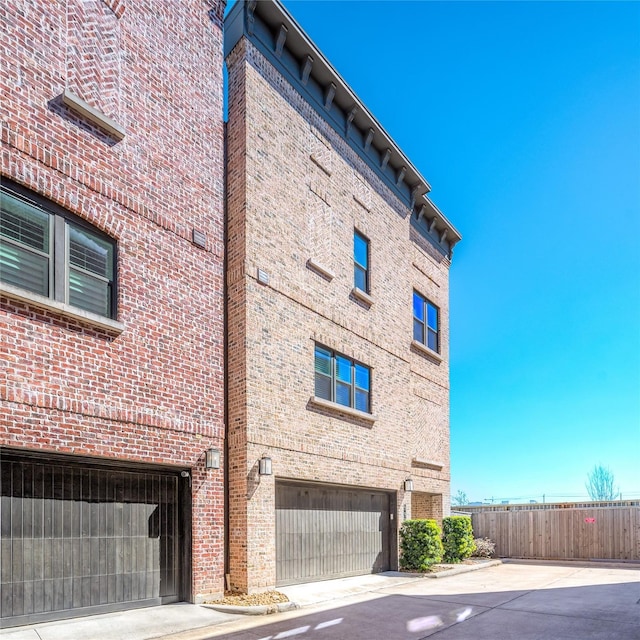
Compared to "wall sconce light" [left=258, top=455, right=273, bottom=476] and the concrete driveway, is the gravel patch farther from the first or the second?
"wall sconce light" [left=258, top=455, right=273, bottom=476]

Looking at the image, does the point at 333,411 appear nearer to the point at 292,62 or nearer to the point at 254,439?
the point at 254,439

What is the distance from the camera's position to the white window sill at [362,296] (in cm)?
1600

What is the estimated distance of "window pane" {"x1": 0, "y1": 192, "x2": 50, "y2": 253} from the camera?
28.4 ft

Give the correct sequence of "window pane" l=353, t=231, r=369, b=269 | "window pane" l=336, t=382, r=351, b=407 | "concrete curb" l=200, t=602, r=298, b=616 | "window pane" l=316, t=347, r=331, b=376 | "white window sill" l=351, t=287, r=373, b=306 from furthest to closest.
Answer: "window pane" l=353, t=231, r=369, b=269, "white window sill" l=351, t=287, r=373, b=306, "window pane" l=336, t=382, r=351, b=407, "window pane" l=316, t=347, r=331, b=376, "concrete curb" l=200, t=602, r=298, b=616

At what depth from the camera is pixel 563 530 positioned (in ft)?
70.6

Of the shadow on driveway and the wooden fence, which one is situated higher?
the shadow on driveway

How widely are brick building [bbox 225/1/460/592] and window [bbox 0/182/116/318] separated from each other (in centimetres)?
299

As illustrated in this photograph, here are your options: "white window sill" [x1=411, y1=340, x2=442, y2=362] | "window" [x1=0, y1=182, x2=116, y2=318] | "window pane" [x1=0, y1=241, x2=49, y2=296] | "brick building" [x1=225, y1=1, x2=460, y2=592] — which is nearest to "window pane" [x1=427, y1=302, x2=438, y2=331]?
Result: "white window sill" [x1=411, y1=340, x2=442, y2=362]

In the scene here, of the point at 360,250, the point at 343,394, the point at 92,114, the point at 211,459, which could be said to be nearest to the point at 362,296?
the point at 360,250

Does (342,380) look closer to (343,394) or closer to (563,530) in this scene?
(343,394)

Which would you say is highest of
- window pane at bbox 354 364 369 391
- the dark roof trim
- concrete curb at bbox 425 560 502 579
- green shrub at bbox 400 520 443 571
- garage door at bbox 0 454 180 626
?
the dark roof trim

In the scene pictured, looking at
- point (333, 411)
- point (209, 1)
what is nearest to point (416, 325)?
point (333, 411)

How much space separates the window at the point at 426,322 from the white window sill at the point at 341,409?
5.04 m

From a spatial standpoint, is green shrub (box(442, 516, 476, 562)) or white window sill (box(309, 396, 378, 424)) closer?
white window sill (box(309, 396, 378, 424))
